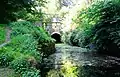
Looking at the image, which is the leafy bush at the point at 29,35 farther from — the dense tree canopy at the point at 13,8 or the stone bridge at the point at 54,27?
the stone bridge at the point at 54,27

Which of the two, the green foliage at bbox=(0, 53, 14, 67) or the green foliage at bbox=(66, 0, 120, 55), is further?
the green foliage at bbox=(66, 0, 120, 55)

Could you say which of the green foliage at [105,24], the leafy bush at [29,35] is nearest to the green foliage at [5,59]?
the leafy bush at [29,35]

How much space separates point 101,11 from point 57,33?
37234 millimetres

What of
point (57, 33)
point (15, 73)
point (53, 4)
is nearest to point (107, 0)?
point (15, 73)

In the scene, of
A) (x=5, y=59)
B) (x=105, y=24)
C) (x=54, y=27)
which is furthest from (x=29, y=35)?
(x=54, y=27)

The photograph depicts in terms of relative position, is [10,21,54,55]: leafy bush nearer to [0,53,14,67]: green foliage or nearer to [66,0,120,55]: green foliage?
[0,53,14,67]: green foliage

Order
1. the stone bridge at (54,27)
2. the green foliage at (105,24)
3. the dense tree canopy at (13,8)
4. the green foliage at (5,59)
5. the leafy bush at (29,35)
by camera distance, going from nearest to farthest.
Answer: the green foliage at (5,59) → the leafy bush at (29,35) → the green foliage at (105,24) → the dense tree canopy at (13,8) → the stone bridge at (54,27)

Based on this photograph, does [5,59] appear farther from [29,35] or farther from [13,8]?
[13,8]

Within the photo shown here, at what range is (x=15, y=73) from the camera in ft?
27.8

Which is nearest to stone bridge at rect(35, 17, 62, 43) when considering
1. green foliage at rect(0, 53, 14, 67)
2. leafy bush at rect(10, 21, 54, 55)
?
leafy bush at rect(10, 21, 54, 55)

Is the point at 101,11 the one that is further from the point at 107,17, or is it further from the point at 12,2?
the point at 12,2

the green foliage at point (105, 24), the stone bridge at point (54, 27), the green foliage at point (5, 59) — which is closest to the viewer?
the green foliage at point (5, 59)

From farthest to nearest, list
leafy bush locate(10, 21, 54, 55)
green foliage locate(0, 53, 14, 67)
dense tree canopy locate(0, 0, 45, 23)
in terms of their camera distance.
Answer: dense tree canopy locate(0, 0, 45, 23), leafy bush locate(10, 21, 54, 55), green foliage locate(0, 53, 14, 67)

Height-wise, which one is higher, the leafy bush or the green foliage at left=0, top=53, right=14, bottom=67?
the green foliage at left=0, top=53, right=14, bottom=67
